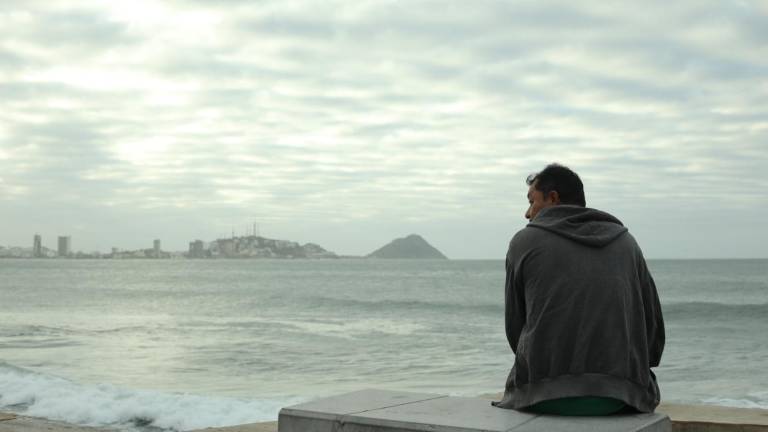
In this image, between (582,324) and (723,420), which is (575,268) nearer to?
(582,324)

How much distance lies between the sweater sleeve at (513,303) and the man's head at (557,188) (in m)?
0.27

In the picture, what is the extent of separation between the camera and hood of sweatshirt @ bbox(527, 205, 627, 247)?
3.07 metres

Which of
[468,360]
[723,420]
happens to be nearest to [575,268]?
[723,420]

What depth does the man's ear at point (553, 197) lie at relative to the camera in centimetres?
328

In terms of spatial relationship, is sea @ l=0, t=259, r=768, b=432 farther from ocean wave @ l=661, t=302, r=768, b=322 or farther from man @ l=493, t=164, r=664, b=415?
man @ l=493, t=164, r=664, b=415

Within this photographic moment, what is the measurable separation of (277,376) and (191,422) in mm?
6315

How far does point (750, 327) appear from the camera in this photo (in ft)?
102

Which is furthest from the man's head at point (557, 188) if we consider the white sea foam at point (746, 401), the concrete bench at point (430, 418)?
the white sea foam at point (746, 401)

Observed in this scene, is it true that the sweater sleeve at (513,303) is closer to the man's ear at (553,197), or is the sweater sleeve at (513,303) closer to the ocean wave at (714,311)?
the man's ear at (553,197)

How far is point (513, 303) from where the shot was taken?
326 cm

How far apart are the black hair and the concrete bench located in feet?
2.77

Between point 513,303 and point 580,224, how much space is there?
1.35 feet

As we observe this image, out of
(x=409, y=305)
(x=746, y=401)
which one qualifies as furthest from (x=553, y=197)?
(x=409, y=305)

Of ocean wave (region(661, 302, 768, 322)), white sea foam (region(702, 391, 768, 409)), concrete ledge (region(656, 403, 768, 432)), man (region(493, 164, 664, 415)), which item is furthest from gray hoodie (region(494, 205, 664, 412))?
ocean wave (region(661, 302, 768, 322))
